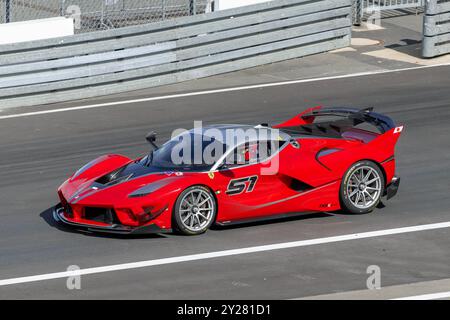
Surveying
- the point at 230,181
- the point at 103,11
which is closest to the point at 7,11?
the point at 103,11

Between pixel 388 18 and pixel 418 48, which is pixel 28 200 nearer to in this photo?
pixel 418 48

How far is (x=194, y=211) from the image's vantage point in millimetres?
13172

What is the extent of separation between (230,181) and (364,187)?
1.84 m

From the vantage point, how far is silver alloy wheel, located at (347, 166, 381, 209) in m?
14.0

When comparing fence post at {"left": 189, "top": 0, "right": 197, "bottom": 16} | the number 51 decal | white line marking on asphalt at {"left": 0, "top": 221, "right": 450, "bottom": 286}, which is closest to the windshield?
the number 51 decal

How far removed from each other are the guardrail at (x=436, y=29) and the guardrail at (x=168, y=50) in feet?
6.52

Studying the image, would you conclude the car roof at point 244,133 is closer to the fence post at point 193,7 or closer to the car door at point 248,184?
the car door at point 248,184

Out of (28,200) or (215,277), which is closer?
(215,277)

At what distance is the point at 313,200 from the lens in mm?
13773

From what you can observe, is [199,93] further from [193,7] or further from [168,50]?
[193,7]

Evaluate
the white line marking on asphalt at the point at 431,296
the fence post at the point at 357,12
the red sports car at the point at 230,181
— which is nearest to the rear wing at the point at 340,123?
the red sports car at the point at 230,181

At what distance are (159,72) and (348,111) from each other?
7616mm

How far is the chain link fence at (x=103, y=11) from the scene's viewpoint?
901 inches
